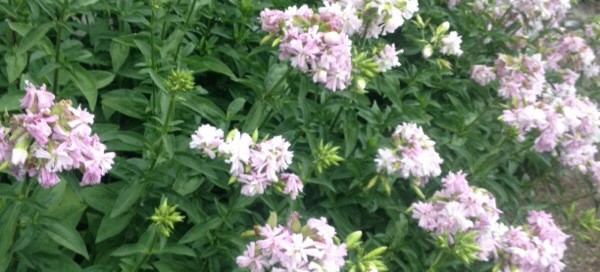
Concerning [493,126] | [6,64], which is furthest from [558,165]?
[6,64]

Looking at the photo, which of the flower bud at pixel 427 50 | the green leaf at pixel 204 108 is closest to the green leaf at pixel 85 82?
the green leaf at pixel 204 108

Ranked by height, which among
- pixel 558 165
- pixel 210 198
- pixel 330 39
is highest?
pixel 330 39

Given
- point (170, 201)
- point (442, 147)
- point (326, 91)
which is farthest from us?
point (442, 147)

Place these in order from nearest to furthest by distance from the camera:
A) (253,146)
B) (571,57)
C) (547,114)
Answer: (253,146) → (547,114) → (571,57)

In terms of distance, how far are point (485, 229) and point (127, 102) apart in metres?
1.72

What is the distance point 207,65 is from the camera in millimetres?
3336

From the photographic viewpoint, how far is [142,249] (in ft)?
8.64

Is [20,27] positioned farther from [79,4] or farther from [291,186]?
[291,186]

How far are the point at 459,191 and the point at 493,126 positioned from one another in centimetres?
151

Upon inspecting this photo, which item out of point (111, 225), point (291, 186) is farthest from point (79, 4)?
point (291, 186)

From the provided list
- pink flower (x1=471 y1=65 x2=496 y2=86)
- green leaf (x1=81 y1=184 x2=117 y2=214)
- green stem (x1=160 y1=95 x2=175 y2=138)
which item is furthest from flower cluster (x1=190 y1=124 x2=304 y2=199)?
pink flower (x1=471 y1=65 x2=496 y2=86)

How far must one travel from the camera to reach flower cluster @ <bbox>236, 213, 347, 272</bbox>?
Result: 7.53ft

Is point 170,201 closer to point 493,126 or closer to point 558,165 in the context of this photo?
point 493,126

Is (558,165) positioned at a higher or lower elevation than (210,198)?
lower
